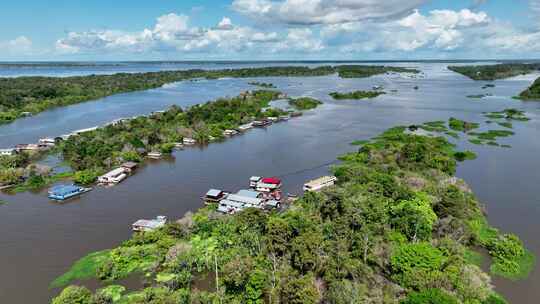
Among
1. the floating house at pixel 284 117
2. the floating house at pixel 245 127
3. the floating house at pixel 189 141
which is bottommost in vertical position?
the floating house at pixel 189 141

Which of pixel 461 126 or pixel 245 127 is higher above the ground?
pixel 245 127

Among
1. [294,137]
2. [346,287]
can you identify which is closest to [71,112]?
[294,137]

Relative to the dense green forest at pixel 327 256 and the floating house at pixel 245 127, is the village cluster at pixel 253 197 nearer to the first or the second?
the dense green forest at pixel 327 256

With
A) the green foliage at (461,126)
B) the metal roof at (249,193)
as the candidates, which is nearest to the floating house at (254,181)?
the metal roof at (249,193)

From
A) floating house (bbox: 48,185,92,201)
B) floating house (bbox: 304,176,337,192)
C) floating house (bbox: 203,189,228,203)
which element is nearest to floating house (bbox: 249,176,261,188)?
floating house (bbox: 203,189,228,203)

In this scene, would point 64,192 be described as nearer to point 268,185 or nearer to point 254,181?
point 254,181

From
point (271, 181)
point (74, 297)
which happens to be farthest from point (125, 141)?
point (74, 297)

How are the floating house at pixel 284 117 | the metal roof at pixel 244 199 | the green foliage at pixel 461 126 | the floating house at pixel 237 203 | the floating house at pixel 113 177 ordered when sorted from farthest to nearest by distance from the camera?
1. the floating house at pixel 284 117
2. the green foliage at pixel 461 126
3. the floating house at pixel 113 177
4. the metal roof at pixel 244 199
5. the floating house at pixel 237 203
